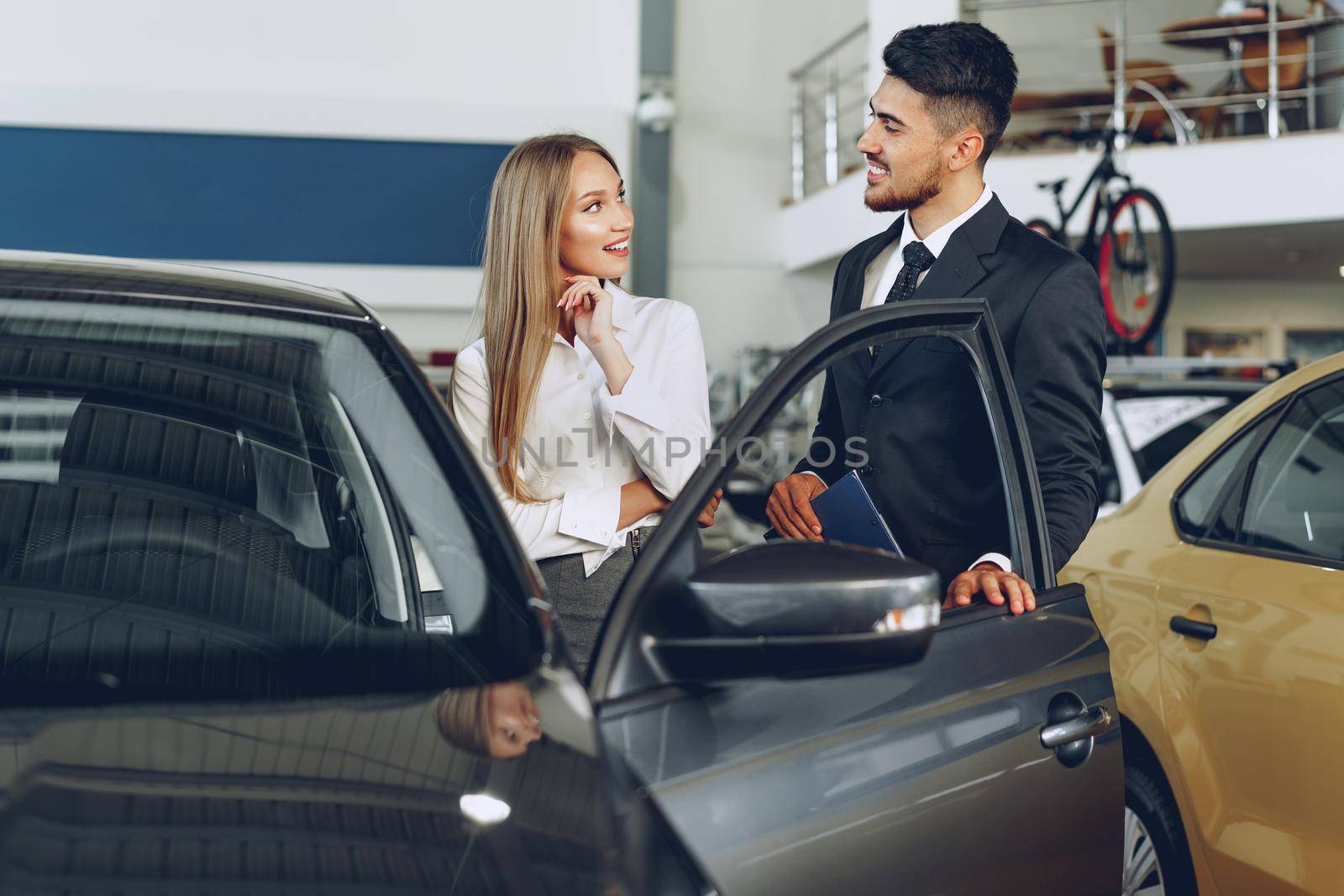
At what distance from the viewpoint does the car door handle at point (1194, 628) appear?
1.98 meters

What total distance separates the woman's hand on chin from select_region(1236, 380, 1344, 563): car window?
1.10m

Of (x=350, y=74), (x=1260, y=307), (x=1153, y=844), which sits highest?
(x=350, y=74)

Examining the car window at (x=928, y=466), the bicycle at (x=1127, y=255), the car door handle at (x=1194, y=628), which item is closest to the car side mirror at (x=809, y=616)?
the car window at (x=928, y=466)

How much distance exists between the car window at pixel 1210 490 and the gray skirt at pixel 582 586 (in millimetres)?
1029

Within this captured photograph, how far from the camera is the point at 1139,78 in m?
8.94

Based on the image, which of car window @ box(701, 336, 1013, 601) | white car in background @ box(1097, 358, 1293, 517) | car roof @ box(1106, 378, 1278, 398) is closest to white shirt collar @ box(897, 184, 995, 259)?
car window @ box(701, 336, 1013, 601)

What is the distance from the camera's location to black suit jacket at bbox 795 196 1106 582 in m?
1.62

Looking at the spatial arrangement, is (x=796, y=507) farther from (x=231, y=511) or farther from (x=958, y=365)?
(x=231, y=511)

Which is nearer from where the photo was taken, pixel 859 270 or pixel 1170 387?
pixel 859 270

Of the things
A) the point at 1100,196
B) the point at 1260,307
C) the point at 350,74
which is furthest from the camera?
the point at 1260,307

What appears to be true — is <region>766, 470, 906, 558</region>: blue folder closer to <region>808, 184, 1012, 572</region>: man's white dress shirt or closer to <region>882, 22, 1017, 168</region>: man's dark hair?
<region>808, 184, 1012, 572</region>: man's white dress shirt

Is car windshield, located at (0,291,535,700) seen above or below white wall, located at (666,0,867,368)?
below

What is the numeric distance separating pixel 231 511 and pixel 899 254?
1115 mm

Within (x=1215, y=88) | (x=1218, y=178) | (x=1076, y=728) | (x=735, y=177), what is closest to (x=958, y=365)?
(x=1076, y=728)
